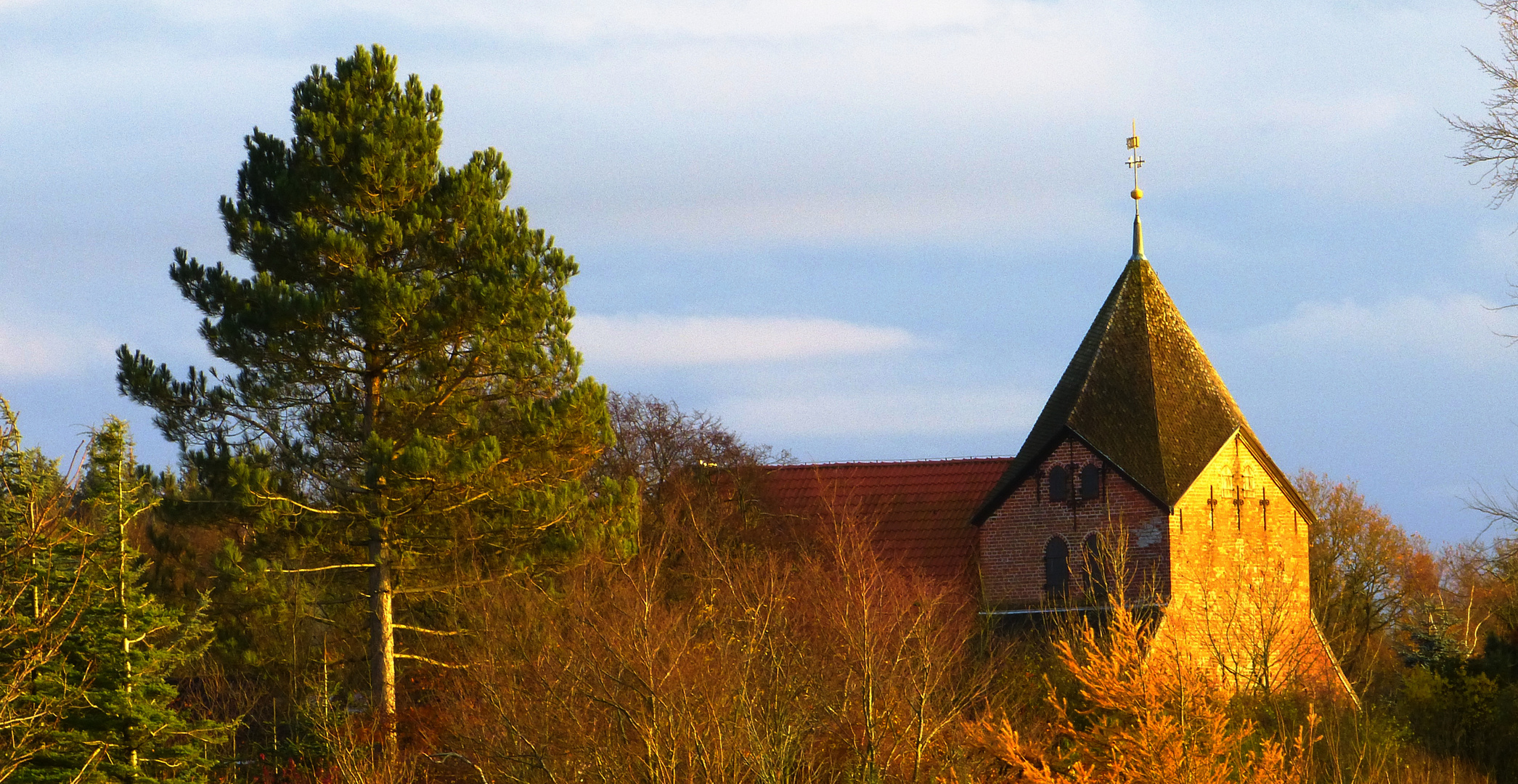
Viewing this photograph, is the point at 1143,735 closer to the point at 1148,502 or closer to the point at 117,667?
the point at 117,667

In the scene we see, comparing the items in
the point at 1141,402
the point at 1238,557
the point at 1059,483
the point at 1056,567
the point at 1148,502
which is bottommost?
the point at 1056,567

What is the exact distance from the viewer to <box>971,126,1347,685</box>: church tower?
29547 millimetres

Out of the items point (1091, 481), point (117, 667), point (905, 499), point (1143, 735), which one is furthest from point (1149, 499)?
point (117, 667)

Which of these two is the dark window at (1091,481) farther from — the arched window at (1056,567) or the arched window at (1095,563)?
the arched window at (1056,567)

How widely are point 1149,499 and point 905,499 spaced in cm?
842

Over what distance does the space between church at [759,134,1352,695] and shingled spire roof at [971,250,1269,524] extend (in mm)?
27

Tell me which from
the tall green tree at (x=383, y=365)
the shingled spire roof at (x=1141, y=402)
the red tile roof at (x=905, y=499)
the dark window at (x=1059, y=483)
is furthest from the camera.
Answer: the red tile roof at (x=905, y=499)

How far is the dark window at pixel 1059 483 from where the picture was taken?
3080cm

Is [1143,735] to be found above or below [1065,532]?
below

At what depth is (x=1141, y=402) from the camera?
30500 millimetres

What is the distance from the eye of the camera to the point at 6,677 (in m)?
16.0

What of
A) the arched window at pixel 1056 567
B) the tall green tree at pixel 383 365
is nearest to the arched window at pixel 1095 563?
the arched window at pixel 1056 567

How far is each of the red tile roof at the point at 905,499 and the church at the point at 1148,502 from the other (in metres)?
2.10

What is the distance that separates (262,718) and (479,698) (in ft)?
23.4
